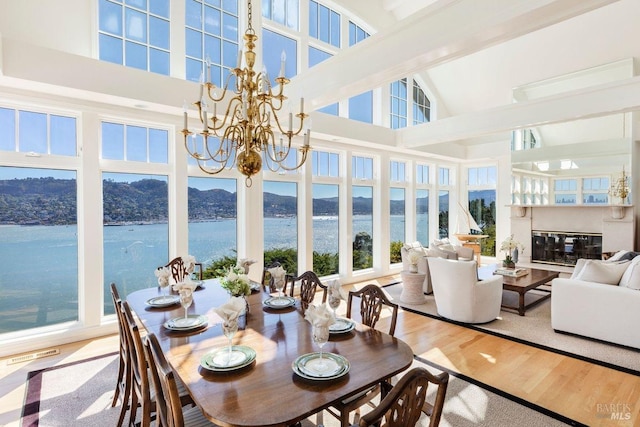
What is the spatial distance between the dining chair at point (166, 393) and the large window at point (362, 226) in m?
5.57

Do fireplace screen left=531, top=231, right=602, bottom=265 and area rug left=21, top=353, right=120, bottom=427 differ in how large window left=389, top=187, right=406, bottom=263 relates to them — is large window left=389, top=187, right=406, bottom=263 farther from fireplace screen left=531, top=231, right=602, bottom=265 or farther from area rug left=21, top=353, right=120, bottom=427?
area rug left=21, top=353, right=120, bottom=427

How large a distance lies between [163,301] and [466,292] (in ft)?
11.9

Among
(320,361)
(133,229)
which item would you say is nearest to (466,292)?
(320,361)

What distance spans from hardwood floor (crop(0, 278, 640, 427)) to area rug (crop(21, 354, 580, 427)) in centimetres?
11

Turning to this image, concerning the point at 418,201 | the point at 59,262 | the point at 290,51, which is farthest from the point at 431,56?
the point at 418,201

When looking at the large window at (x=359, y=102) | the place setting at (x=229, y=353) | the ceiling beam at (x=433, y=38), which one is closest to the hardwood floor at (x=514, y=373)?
the place setting at (x=229, y=353)

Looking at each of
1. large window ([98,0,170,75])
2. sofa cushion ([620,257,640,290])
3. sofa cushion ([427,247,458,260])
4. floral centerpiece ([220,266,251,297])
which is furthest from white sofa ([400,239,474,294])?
large window ([98,0,170,75])

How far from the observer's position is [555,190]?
7.70 m

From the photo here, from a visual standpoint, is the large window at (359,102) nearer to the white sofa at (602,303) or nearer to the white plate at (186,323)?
the white sofa at (602,303)

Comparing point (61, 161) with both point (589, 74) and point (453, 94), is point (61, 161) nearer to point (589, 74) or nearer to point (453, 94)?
point (453, 94)

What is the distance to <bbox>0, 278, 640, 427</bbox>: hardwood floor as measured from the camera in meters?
2.66

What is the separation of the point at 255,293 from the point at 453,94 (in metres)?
7.62

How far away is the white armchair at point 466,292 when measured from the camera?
4398 millimetres

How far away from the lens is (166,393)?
1.46 metres
